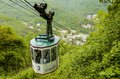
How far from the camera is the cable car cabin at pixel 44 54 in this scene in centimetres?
1404

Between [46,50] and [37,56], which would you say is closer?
[46,50]

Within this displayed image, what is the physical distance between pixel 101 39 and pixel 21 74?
12.1 m

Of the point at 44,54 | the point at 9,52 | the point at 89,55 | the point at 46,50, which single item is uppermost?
the point at 46,50

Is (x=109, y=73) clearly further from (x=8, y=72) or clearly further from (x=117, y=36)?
(x=8, y=72)

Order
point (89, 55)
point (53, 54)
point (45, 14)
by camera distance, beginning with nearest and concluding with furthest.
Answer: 1. point (45, 14)
2. point (89, 55)
3. point (53, 54)

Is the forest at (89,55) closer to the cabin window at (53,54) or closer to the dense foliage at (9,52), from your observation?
the dense foliage at (9,52)

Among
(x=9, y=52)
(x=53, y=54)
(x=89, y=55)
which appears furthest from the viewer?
(x=9, y=52)

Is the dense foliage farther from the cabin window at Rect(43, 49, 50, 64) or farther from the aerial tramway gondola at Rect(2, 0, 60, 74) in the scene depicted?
the cabin window at Rect(43, 49, 50, 64)

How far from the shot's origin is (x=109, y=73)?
905 cm

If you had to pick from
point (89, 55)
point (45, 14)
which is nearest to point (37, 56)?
point (45, 14)

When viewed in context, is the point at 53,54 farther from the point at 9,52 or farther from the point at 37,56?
the point at 9,52

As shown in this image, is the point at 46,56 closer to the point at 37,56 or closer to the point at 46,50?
the point at 46,50

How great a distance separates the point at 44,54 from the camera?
1415cm

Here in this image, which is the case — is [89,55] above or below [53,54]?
above
